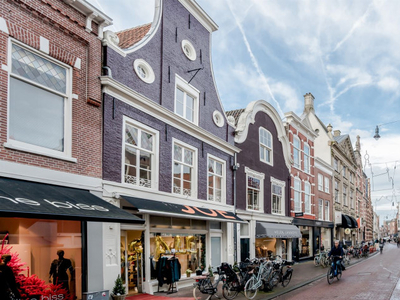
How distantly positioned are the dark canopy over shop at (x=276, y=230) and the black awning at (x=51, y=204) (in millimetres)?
12364

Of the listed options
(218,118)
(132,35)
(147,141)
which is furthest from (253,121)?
(147,141)

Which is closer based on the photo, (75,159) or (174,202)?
(75,159)

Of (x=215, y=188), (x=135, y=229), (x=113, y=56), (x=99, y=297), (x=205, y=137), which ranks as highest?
(x=113, y=56)

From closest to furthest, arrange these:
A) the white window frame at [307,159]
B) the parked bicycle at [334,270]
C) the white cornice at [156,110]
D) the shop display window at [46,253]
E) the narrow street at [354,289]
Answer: the shop display window at [46,253], the white cornice at [156,110], the narrow street at [354,289], the parked bicycle at [334,270], the white window frame at [307,159]

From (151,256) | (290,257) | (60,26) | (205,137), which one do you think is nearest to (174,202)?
(151,256)

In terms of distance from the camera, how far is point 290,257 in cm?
2497

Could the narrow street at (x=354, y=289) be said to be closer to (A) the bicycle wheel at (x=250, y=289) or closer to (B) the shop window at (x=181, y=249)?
(A) the bicycle wheel at (x=250, y=289)

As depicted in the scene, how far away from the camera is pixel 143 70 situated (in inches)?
528

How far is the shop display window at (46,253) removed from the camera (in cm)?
827

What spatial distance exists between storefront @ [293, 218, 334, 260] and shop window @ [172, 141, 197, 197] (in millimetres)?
12740

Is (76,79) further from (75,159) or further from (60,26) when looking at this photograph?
(75,159)

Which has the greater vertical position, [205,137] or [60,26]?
[60,26]

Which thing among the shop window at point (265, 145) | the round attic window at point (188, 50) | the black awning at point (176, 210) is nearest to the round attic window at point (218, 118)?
the round attic window at point (188, 50)

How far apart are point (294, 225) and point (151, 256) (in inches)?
598
